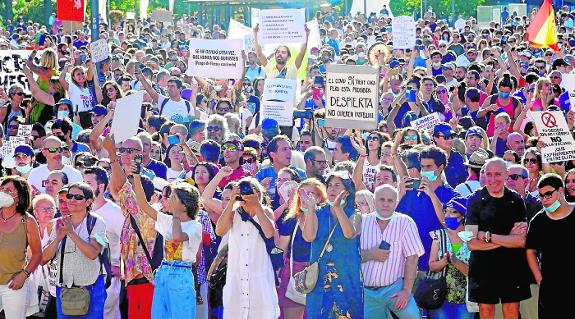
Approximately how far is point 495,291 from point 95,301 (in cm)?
307

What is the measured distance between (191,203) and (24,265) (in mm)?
1512

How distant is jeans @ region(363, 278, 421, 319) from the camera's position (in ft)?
33.0

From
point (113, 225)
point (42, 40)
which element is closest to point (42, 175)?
point (113, 225)

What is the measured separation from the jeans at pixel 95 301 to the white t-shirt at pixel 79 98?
6802mm

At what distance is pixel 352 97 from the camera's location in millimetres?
12273

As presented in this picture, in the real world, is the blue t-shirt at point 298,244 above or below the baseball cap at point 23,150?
below

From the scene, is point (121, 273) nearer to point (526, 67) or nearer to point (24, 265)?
point (24, 265)

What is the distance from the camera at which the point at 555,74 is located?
1780cm

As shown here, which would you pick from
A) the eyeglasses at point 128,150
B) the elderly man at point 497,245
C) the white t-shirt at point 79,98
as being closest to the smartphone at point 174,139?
the eyeglasses at point 128,150

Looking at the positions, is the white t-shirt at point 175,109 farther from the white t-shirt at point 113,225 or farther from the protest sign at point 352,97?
the white t-shirt at point 113,225

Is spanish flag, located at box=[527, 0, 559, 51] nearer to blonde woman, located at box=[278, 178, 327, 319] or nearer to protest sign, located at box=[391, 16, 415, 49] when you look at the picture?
protest sign, located at box=[391, 16, 415, 49]

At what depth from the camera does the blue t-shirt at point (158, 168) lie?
41.5 feet

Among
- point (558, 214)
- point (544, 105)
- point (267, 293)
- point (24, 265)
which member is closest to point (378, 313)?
point (267, 293)

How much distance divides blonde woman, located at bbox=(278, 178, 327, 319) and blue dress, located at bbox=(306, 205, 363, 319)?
0.61 feet
